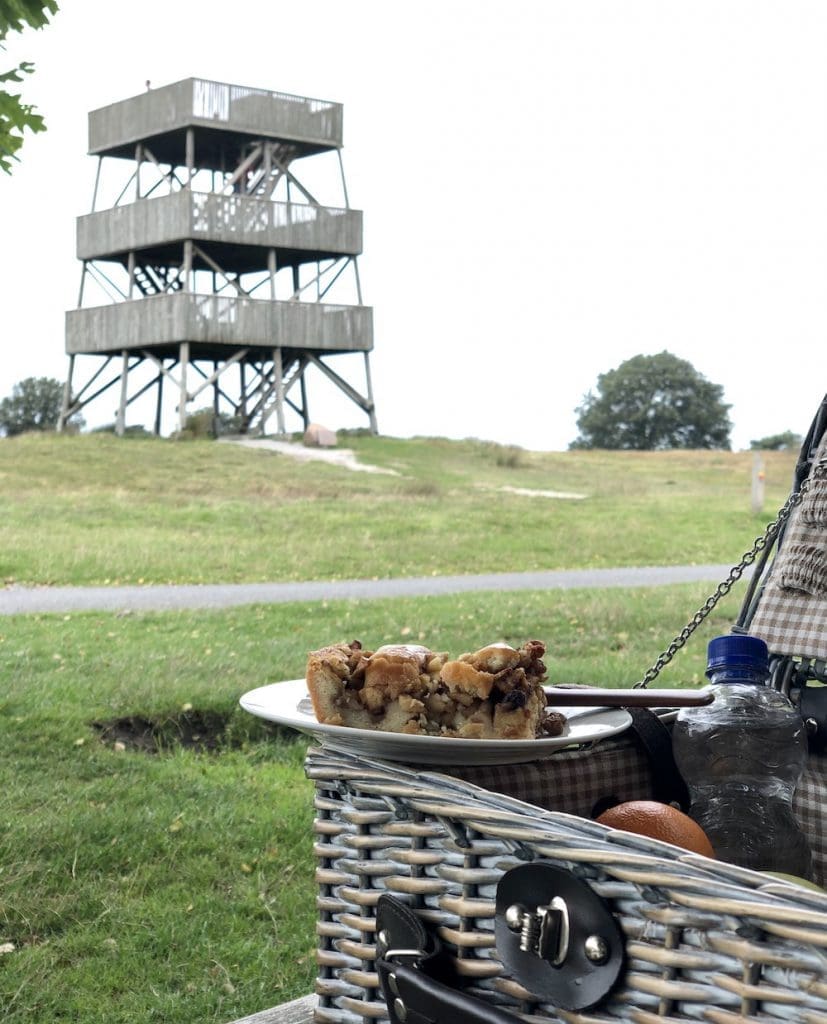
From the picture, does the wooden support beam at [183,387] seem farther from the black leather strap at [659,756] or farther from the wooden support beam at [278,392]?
the black leather strap at [659,756]

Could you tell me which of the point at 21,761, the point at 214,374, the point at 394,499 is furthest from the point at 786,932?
the point at 214,374

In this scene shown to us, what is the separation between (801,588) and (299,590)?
10411 millimetres

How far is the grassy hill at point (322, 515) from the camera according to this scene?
14445 mm

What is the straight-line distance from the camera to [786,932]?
806 millimetres

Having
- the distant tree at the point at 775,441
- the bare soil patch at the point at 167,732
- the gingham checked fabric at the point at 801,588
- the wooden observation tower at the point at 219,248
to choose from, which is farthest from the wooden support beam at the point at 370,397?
the gingham checked fabric at the point at 801,588

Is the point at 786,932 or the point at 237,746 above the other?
the point at 786,932

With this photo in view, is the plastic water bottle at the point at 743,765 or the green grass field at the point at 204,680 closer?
the plastic water bottle at the point at 743,765

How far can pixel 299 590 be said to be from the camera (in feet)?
40.2

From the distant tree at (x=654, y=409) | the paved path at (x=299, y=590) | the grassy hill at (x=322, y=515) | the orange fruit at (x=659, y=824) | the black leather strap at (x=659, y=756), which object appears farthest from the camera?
the distant tree at (x=654, y=409)

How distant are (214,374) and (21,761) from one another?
95.2 ft

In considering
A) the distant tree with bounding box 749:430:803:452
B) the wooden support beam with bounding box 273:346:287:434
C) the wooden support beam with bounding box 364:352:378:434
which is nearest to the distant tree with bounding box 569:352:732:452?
the distant tree with bounding box 749:430:803:452

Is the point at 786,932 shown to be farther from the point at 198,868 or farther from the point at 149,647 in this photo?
the point at 149,647

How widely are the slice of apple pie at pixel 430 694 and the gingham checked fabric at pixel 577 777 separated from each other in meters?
0.08

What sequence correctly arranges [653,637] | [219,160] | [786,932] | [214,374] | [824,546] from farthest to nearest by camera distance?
[219,160], [214,374], [653,637], [824,546], [786,932]
